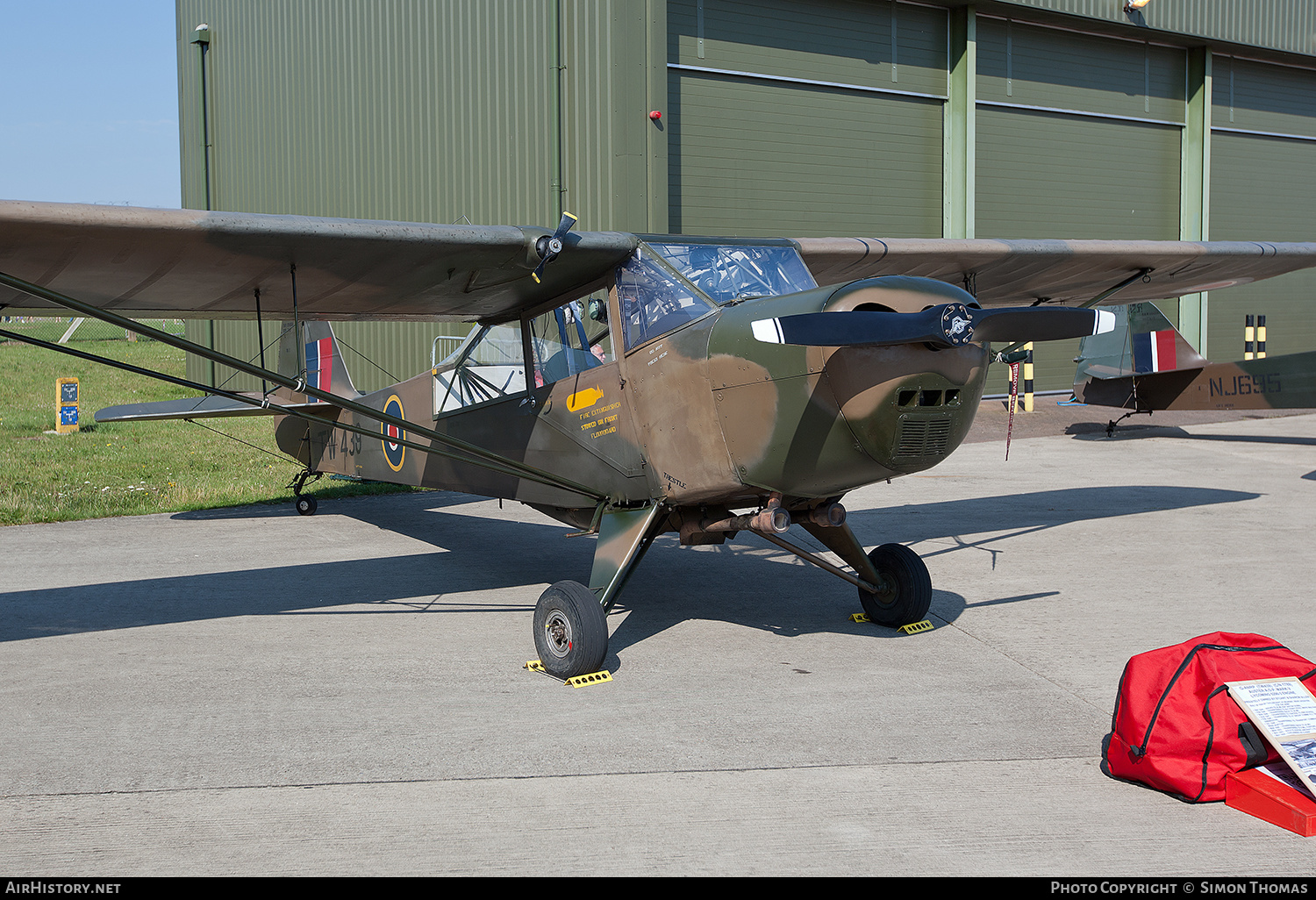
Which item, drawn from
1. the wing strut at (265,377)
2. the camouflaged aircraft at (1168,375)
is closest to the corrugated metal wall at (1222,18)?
the camouflaged aircraft at (1168,375)

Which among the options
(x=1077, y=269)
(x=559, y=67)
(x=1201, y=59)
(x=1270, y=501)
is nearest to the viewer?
(x=1077, y=269)

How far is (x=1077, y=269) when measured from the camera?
8422 millimetres

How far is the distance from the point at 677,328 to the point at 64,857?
3634 mm

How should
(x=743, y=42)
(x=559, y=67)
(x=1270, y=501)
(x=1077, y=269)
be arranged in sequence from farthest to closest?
(x=743, y=42) < (x=559, y=67) < (x=1270, y=501) < (x=1077, y=269)

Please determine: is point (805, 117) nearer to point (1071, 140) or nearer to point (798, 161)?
point (798, 161)

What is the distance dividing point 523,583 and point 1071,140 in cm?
1870

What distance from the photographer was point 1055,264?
8141 mm

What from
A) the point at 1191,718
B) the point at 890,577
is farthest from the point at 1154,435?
the point at 1191,718

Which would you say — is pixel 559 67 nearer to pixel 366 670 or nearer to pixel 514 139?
pixel 514 139

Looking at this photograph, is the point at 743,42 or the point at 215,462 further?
the point at 743,42

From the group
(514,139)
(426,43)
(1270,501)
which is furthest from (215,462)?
(1270,501)

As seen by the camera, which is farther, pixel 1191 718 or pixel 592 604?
pixel 592 604

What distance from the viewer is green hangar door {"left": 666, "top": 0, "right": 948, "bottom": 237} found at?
1741 centimetres

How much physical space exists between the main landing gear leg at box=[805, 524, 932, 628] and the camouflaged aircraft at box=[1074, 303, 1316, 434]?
30.2 feet
